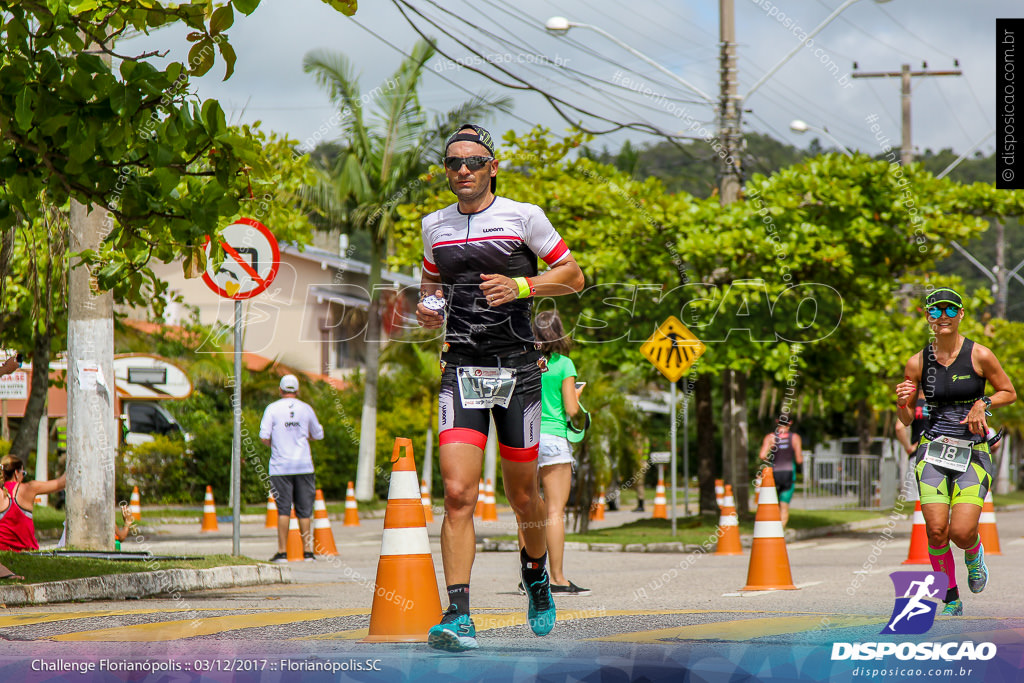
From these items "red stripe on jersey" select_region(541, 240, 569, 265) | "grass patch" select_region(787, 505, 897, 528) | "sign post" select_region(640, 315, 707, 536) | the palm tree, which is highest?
the palm tree

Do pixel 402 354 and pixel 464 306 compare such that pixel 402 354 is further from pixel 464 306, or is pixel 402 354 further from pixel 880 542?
pixel 464 306

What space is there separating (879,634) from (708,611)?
176 centimetres

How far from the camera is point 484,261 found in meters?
5.10

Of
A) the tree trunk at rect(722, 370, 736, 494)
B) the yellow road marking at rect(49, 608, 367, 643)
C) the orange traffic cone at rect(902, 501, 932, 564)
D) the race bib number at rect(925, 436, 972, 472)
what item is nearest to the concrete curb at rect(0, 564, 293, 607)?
the yellow road marking at rect(49, 608, 367, 643)

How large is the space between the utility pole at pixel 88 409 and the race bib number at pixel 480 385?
665 centimetres

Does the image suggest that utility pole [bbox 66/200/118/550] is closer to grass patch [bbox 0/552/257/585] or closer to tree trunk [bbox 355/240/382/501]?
grass patch [bbox 0/552/257/585]

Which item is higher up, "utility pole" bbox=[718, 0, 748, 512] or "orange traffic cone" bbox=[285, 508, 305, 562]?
"utility pole" bbox=[718, 0, 748, 512]

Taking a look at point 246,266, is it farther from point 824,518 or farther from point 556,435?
point 824,518

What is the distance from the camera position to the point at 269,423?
13.0 m

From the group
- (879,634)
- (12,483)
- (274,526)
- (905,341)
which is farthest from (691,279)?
(879,634)

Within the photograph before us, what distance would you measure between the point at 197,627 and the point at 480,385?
7.07ft

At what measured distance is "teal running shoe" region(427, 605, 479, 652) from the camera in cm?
459

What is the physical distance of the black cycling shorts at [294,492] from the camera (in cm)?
1280

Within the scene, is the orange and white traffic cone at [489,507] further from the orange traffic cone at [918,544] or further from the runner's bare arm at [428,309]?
the runner's bare arm at [428,309]
